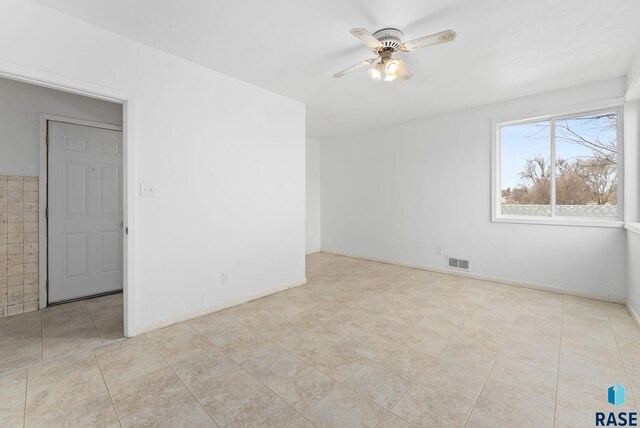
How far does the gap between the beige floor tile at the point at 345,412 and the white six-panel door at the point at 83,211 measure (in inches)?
134

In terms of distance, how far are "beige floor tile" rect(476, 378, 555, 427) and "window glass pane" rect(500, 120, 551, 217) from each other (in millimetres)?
2961

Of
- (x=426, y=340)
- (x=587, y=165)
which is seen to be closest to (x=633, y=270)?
(x=587, y=165)

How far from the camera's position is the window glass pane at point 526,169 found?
148 inches

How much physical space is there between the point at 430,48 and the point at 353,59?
72 cm

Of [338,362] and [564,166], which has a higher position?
[564,166]

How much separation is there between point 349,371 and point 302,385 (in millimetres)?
355

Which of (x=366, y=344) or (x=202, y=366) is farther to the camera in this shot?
(x=366, y=344)

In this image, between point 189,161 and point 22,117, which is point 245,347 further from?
point 22,117

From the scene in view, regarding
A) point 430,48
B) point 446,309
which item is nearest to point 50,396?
point 446,309

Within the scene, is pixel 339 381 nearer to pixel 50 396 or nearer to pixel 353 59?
pixel 50 396

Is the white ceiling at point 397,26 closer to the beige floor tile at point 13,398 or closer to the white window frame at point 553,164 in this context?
the white window frame at point 553,164

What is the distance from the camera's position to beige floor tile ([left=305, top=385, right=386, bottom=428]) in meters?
1.51

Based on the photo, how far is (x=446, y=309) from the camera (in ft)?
10.0

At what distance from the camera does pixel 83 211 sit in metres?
3.39
